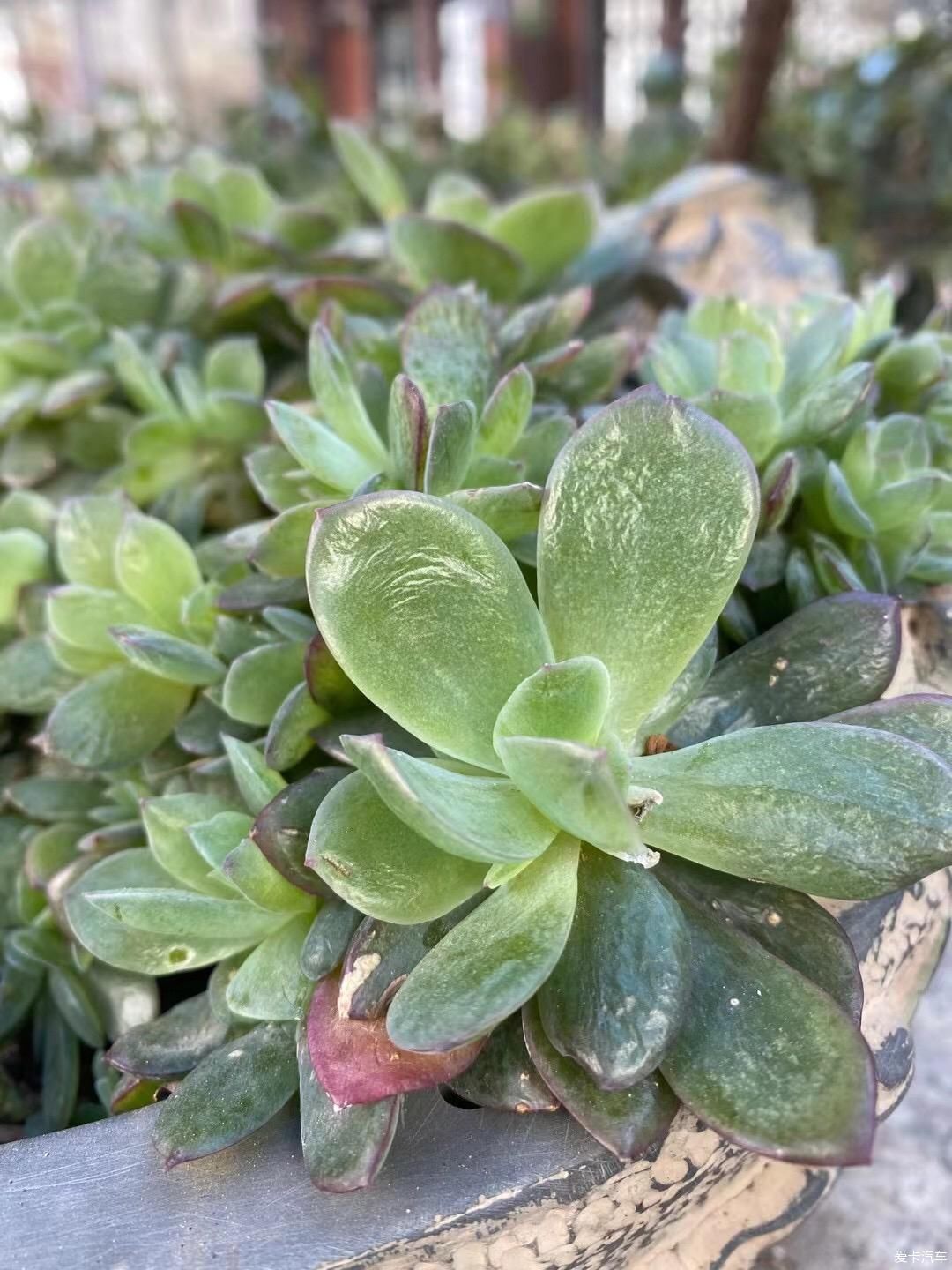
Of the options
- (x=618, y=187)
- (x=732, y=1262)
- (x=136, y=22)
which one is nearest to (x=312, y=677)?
(x=732, y=1262)

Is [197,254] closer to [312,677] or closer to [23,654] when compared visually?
[23,654]

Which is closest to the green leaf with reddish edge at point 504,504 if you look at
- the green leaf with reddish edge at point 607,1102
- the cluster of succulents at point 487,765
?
the cluster of succulents at point 487,765

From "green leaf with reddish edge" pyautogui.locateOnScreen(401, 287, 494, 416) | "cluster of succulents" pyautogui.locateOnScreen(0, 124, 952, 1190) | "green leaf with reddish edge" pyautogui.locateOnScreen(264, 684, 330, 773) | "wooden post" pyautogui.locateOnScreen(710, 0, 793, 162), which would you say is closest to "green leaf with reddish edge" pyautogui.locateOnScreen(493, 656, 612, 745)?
"cluster of succulents" pyautogui.locateOnScreen(0, 124, 952, 1190)

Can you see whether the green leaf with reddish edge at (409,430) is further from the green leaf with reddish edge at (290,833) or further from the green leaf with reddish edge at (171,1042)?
the green leaf with reddish edge at (171,1042)

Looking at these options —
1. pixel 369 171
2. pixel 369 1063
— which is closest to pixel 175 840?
pixel 369 1063

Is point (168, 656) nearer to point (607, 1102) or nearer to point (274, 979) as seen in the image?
point (274, 979)
